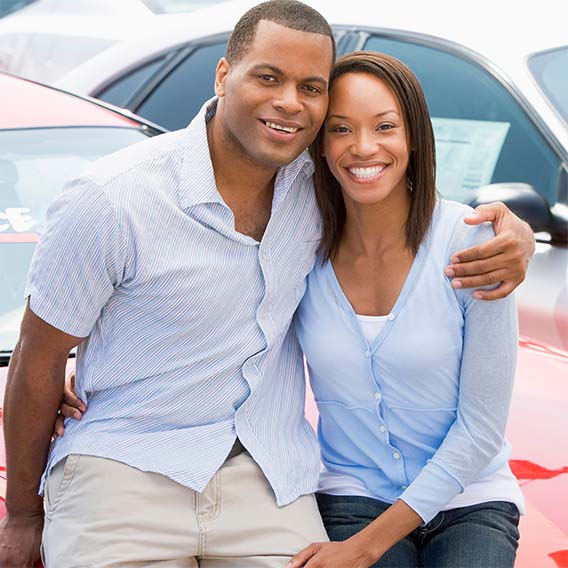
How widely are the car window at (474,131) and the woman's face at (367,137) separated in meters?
2.00

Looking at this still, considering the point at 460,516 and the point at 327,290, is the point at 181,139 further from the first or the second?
the point at 460,516

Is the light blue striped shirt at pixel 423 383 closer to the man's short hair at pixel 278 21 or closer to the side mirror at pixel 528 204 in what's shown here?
the man's short hair at pixel 278 21

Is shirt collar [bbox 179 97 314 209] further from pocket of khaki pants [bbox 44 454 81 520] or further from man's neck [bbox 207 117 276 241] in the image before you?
pocket of khaki pants [bbox 44 454 81 520]

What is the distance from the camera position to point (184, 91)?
5.41m

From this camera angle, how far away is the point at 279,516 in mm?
2625

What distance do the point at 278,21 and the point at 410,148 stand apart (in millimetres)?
403

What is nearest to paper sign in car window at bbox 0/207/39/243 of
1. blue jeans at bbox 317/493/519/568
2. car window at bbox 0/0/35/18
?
blue jeans at bbox 317/493/519/568

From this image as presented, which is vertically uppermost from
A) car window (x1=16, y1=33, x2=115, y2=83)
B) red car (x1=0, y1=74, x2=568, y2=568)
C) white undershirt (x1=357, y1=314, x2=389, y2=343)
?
white undershirt (x1=357, y1=314, x2=389, y2=343)

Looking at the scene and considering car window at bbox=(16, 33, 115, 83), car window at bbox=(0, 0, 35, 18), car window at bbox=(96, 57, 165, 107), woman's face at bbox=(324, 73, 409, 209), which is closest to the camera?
woman's face at bbox=(324, 73, 409, 209)

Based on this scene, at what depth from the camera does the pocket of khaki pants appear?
101 inches

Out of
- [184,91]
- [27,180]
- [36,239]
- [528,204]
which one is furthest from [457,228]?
[184,91]

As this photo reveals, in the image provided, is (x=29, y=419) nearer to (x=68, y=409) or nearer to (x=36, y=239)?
(x=68, y=409)

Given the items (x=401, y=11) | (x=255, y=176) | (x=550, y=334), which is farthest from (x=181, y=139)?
(x=401, y=11)

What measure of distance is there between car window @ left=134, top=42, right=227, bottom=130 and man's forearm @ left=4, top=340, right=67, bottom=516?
9.29 ft
